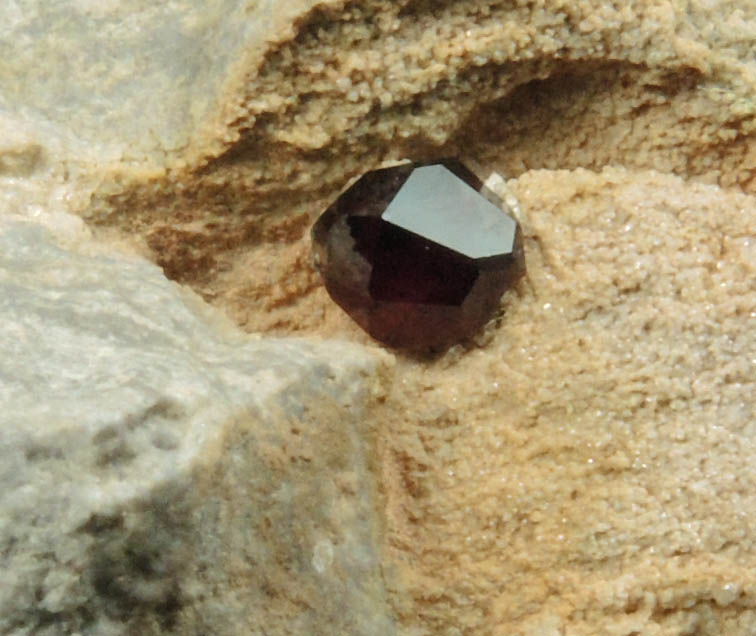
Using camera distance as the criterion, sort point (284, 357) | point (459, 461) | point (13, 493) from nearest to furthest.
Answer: point (13, 493)
point (284, 357)
point (459, 461)

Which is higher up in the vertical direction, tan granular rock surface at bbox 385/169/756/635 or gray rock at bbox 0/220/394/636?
gray rock at bbox 0/220/394/636

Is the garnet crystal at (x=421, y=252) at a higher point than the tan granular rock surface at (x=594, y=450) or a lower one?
higher

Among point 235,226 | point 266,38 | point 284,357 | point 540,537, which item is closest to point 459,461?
point 540,537

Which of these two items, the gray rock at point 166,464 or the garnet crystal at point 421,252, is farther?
the garnet crystal at point 421,252

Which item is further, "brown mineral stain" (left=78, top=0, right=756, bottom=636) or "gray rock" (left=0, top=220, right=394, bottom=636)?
"brown mineral stain" (left=78, top=0, right=756, bottom=636)

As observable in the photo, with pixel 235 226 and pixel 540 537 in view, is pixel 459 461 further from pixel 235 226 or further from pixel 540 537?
pixel 235 226

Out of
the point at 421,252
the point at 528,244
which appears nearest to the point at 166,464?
the point at 421,252
